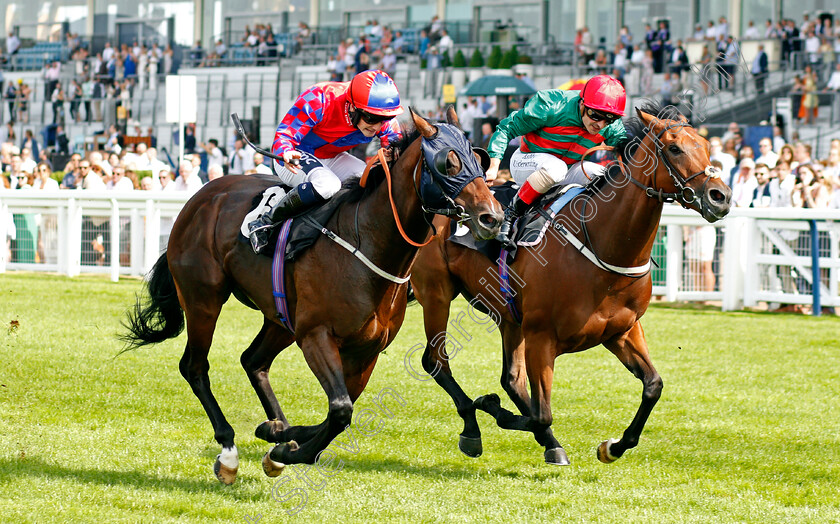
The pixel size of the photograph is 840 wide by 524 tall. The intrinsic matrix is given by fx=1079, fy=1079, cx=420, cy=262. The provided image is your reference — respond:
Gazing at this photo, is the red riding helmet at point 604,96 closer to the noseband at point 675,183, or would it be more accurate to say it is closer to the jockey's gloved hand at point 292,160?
the noseband at point 675,183

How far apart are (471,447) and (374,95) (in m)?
1.94

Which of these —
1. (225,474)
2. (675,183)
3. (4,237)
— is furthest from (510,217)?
(4,237)

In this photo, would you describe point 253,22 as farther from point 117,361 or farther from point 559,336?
point 559,336

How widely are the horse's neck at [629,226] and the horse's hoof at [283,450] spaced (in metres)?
1.72

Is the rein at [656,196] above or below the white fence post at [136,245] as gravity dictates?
above

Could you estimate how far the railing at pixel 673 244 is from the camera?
11.1 m

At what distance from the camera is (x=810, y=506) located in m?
4.73

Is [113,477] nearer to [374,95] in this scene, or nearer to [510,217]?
[374,95]

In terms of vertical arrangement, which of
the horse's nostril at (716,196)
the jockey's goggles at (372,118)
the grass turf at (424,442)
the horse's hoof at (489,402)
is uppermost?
the jockey's goggles at (372,118)

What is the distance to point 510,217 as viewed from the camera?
588 cm

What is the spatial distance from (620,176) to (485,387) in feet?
8.25

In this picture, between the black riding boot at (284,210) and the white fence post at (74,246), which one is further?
the white fence post at (74,246)

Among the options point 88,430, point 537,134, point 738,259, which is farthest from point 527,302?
point 738,259

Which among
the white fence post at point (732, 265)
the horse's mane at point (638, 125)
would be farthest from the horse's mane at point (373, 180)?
the white fence post at point (732, 265)
